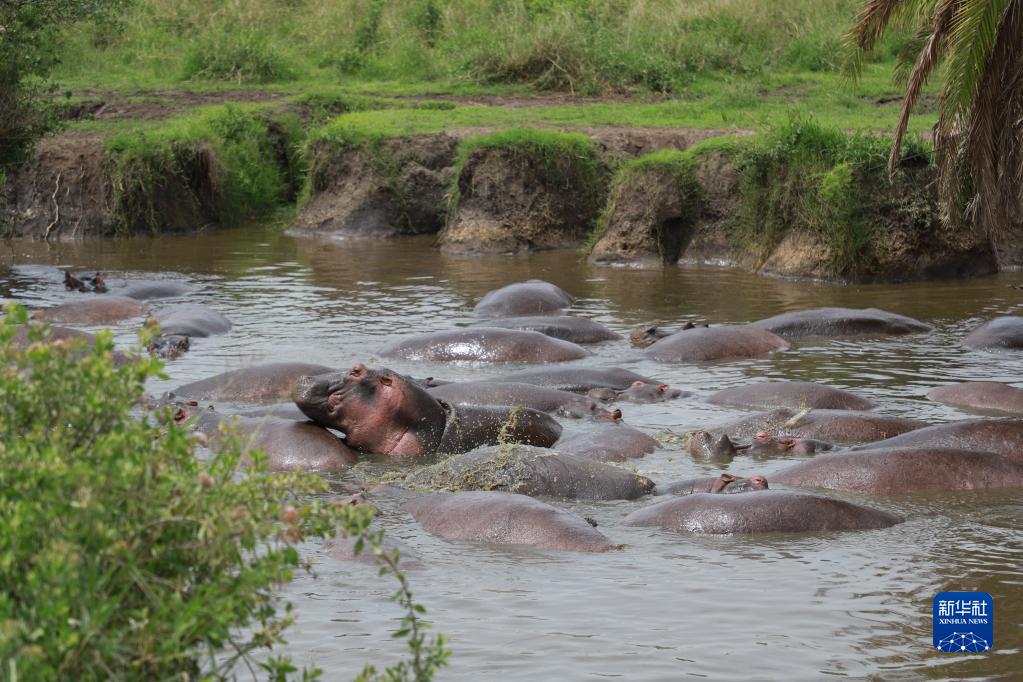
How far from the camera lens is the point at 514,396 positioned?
9.17 metres

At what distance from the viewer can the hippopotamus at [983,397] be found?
30.8ft

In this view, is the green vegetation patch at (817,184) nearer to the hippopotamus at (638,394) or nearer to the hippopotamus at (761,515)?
the hippopotamus at (638,394)

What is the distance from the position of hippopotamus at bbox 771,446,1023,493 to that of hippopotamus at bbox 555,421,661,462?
0.98m

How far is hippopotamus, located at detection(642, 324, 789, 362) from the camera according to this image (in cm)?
1122

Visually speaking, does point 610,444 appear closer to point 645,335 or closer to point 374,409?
point 374,409

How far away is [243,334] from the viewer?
12.4m

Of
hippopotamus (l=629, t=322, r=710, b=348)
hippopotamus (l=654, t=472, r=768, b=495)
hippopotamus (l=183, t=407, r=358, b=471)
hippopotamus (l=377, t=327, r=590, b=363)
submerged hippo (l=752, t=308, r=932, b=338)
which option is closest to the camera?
hippopotamus (l=654, t=472, r=768, b=495)

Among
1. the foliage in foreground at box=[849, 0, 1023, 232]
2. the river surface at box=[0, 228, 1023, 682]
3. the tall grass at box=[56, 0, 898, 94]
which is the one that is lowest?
the river surface at box=[0, 228, 1023, 682]

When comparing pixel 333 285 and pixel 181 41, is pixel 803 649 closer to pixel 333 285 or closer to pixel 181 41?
pixel 333 285

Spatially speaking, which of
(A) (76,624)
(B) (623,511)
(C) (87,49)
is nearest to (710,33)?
(C) (87,49)

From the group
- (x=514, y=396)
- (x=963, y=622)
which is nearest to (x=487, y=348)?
(x=514, y=396)

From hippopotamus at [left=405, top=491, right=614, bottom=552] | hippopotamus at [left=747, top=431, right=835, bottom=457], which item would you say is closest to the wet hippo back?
hippopotamus at [left=747, top=431, right=835, bottom=457]

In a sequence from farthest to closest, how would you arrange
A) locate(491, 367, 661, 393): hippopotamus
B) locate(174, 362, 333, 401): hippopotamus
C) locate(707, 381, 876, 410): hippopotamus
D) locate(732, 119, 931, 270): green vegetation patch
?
locate(732, 119, 931, 270): green vegetation patch, locate(491, 367, 661, 393): hippopotamus, locate(174, 362, 333, 401): hippopotamus, locate(707, 381, 876, 410): hippopotamus

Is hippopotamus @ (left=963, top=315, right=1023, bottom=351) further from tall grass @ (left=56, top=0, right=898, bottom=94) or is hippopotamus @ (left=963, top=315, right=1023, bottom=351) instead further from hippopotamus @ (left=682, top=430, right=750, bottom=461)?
tall grass @ (left=56, top=0, right=898, bottom=94)
